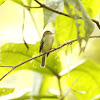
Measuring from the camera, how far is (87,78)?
672 millimetres

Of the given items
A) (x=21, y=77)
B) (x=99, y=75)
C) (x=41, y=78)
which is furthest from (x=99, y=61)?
(x=21, y=77)

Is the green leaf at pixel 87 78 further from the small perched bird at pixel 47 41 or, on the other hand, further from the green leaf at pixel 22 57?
the small perched bird at pixel 47 41

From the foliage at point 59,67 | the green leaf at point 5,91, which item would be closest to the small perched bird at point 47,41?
the foliage at point 59,67

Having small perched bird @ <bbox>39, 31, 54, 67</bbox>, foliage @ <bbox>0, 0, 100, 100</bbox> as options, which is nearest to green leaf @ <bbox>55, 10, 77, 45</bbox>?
foliage @ <bbox>0, 0, 100, 100</bbox>

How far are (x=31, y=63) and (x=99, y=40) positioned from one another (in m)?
0.31

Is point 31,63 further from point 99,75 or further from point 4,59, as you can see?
point 99,75

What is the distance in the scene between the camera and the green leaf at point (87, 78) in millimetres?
638

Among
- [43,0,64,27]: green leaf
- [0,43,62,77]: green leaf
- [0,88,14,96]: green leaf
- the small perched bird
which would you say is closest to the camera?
[43,0,64,27]: green leaf

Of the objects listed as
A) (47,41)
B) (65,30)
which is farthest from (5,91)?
(47,41)

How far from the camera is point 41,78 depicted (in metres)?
0.69

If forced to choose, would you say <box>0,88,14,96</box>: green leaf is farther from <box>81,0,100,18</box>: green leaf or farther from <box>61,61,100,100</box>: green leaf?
<box>81,0,100,18</box>: green leaf

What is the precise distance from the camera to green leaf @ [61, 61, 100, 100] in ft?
2.09

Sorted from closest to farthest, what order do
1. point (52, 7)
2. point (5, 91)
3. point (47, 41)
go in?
point (52, 7) < point (5, 91) < point (47, 41)

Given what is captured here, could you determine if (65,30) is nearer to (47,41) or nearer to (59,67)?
(59,67)
